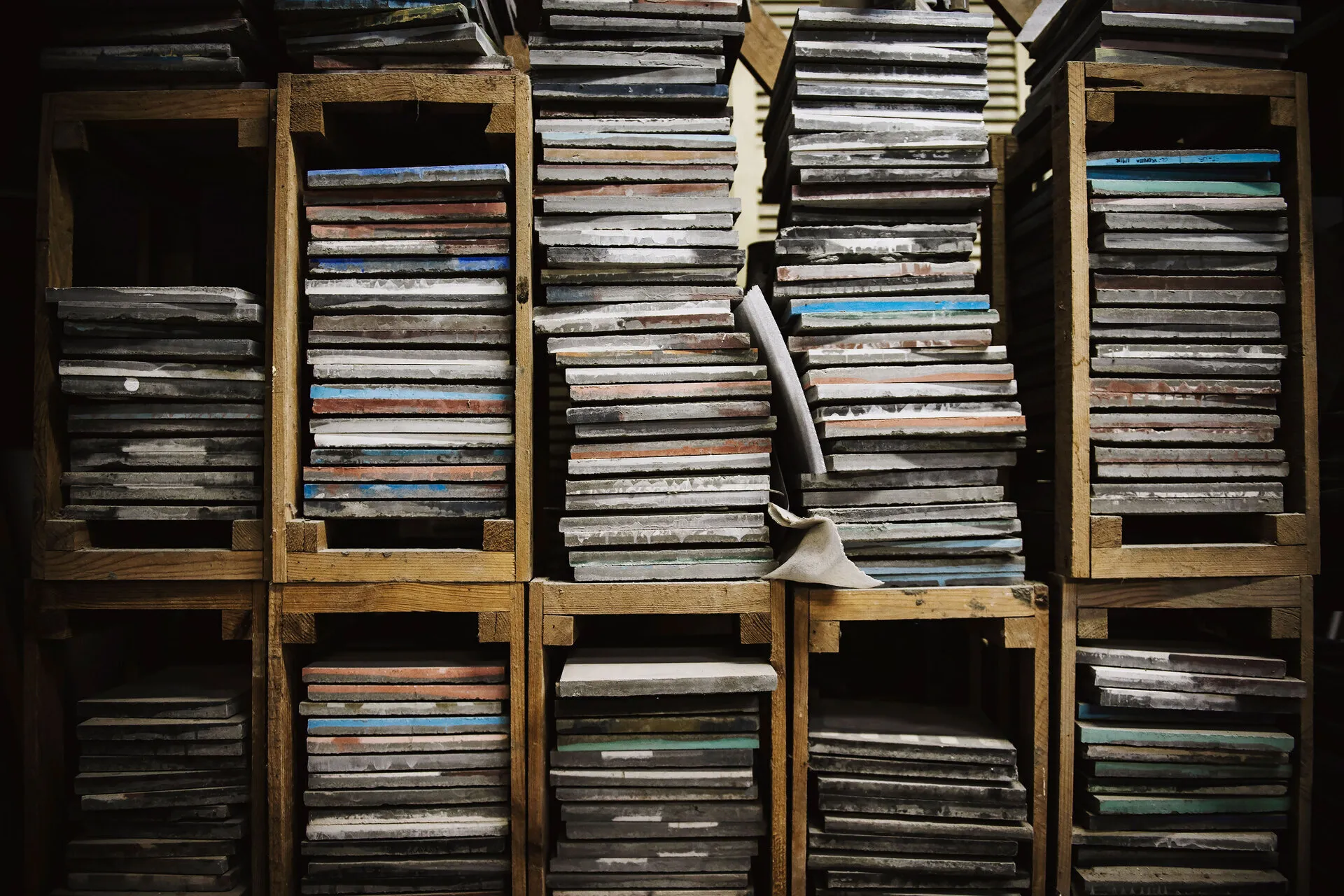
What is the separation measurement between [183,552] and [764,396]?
88.8 inches

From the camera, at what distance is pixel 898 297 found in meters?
3.01

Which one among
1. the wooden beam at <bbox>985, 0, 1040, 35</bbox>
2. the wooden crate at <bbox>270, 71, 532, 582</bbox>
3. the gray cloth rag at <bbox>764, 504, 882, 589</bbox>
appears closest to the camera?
the gray cloth rag at <bbox>764, 504, 882, 589</bbox>

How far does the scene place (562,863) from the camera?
2.86 meters

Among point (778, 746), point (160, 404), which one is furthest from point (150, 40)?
point (778, 746)

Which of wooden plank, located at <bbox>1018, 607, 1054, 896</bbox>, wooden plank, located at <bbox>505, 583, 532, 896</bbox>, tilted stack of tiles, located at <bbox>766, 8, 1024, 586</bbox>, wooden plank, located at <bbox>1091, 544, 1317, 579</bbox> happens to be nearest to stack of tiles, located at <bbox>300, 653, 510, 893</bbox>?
wooden plank, located at <bbox>505, 583, 532, 896</bbox>

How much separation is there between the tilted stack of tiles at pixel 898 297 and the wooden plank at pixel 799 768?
0.39m

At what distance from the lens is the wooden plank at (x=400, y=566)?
282 cm

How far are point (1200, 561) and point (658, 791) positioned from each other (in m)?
2.22

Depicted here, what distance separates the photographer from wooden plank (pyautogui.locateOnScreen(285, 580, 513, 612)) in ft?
9.31

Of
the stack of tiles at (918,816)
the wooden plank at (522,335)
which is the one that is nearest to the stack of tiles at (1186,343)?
the stack of tiles at (918,816)

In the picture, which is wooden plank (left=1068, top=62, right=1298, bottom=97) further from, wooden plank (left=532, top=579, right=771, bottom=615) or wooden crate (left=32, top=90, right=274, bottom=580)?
wooden crate (left=32, top=90, right=274, bottom=580)

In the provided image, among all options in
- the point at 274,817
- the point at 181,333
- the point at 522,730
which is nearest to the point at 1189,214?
the point at 522,730

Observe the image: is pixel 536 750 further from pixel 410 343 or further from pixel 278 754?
pixel 410 343

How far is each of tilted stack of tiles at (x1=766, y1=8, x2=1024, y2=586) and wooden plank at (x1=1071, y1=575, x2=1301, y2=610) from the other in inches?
13.3
